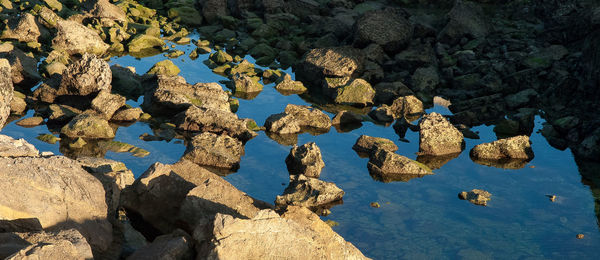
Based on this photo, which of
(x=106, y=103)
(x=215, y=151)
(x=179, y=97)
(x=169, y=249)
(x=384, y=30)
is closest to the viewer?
(x=169, y=249)

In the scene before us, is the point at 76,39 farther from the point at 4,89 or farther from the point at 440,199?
the point at 440,199

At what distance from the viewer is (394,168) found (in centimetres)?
1528

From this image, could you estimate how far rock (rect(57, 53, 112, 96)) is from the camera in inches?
709

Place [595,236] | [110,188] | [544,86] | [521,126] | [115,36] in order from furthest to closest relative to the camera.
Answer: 1. [115,36]
2. [544,86]
3. [521,126]
4. [595,236]
5. [110,188]

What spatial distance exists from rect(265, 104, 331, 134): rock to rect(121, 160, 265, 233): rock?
6.43 m

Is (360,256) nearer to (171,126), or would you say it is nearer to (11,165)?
(11,165)

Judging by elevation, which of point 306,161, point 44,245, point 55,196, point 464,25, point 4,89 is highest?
point 464,25

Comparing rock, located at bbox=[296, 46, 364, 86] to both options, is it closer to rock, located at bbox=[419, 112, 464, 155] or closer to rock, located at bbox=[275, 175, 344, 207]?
rock, located at bbox=[419, 112, 464, 155]

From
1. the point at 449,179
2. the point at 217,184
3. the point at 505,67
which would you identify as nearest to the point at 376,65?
the point at 505,67

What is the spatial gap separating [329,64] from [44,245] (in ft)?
54.9

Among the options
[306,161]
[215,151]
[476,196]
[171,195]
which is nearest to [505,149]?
[476,196]

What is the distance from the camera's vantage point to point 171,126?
17234 millimetres

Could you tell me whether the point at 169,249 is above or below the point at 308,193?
above

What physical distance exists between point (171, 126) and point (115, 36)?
390 inches
